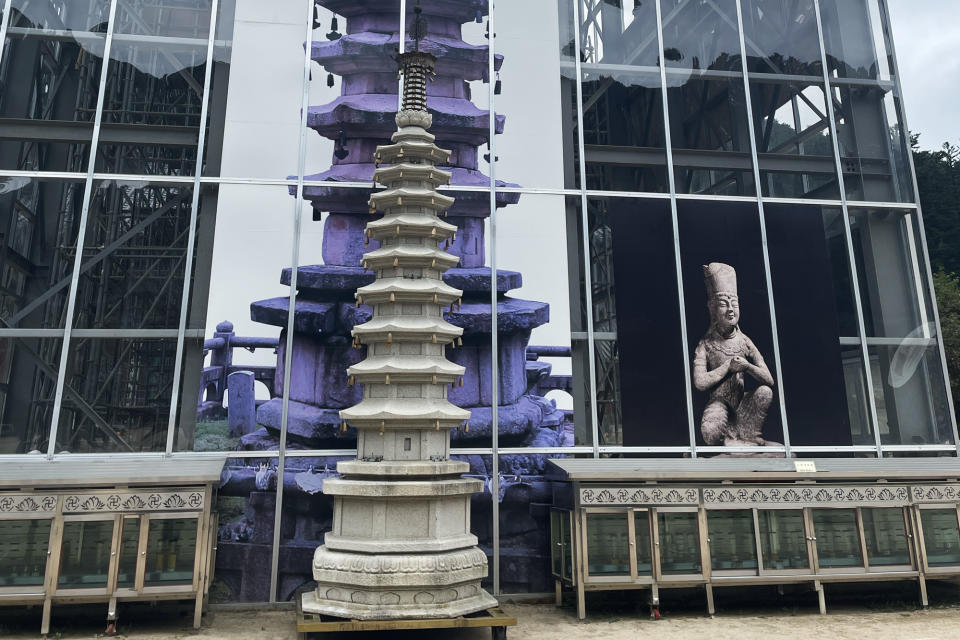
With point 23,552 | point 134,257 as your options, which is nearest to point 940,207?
point 134,257

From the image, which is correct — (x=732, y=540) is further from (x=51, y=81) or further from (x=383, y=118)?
(x=51, y=81)

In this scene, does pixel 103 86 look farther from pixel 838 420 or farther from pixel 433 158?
pixel 838 420

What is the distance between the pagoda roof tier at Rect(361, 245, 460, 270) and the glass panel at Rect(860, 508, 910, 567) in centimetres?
813

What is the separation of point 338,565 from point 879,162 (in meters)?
13.7

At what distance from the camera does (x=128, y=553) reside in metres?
9.02

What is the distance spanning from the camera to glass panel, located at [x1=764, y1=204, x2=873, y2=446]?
12.2 meters

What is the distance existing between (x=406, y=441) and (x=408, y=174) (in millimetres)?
4264

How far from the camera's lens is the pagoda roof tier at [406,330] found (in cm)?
930

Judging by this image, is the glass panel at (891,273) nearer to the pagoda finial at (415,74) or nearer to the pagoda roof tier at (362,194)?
the pagoda roof tier at (362,194)

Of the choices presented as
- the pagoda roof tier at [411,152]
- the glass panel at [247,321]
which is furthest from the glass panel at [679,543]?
the pagoda roof tier at [411,152]

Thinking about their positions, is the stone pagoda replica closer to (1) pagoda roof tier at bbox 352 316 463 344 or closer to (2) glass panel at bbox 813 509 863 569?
(1) pagoda roof tier at bbox 352 316 463 344

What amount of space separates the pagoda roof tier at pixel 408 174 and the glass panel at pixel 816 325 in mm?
7205

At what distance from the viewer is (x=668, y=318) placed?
1226 centimetres

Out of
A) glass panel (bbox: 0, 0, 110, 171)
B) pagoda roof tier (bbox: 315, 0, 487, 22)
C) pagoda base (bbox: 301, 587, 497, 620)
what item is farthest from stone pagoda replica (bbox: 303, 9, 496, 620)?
glass panel (bbox: 0, 0, 110, 171)
